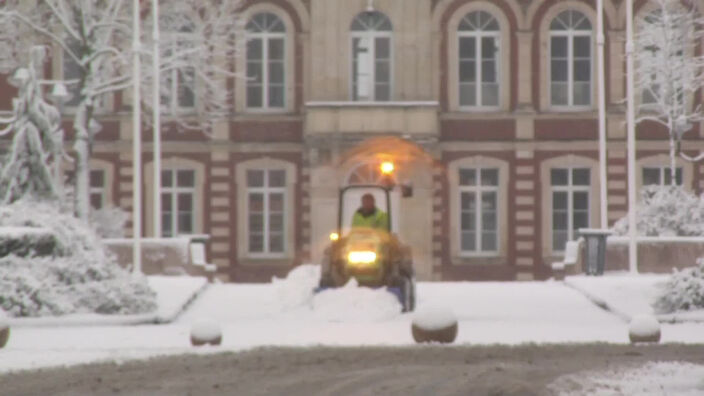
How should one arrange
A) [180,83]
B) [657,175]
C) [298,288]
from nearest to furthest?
[298,288]
[657,175]
[180,83]

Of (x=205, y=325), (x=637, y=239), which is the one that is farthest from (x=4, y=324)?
(x=637, y=239)

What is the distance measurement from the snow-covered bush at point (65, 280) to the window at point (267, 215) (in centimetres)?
1696

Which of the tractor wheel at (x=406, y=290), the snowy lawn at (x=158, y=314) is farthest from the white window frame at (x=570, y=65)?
the tractor wheel at (x=406, y=290)

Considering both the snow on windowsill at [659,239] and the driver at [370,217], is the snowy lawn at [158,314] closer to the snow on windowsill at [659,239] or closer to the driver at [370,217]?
the driver at [370,217]

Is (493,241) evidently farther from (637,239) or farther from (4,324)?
(4,324)

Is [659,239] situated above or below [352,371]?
above

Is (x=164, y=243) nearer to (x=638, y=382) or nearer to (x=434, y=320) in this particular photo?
(x=434, y=320)

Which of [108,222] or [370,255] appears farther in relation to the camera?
[108,222]

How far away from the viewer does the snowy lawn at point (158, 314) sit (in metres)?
26.4

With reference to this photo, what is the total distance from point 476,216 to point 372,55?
5.29 meters

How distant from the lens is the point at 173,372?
58.4 ft

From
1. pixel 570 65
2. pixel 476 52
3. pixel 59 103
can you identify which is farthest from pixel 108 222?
pixel 570 65

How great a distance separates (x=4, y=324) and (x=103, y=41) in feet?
71.6

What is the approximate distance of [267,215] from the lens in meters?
47.5
